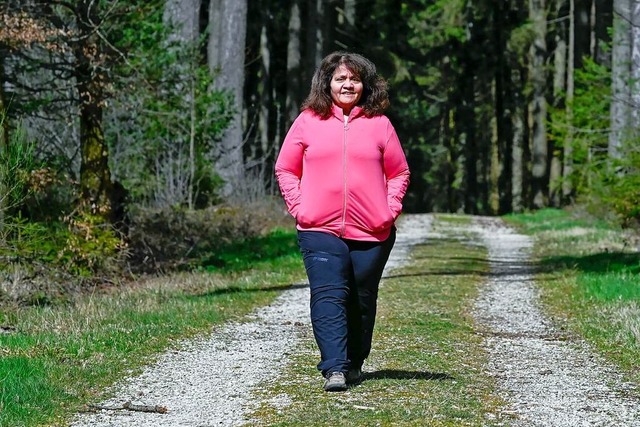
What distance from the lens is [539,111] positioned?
39.0 m

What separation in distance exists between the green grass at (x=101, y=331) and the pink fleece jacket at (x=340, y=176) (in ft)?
5.66

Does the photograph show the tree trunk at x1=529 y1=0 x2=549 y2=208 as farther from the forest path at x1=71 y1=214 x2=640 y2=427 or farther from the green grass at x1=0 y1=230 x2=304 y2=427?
the forest path at x1=71 y1=214 x2=640 y2=427

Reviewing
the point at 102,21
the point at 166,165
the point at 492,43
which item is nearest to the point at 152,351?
the point at 102,21

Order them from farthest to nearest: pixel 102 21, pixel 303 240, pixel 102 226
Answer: pixel 102 226 < pixel 102 21 < pixel 303 240

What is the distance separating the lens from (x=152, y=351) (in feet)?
26.9

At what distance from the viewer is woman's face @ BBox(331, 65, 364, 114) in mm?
6543

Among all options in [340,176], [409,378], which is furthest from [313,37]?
[340,176]

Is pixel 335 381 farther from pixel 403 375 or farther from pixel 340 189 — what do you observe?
pixel 340 189

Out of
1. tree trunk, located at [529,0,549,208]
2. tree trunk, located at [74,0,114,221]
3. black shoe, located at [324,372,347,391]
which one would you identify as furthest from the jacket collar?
tree trunk, located at [529,0,549,208]

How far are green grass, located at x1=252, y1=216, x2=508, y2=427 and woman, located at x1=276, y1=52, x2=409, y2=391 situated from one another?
0.35 m

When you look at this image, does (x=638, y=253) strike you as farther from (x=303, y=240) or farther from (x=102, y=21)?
(x=303, y=240)

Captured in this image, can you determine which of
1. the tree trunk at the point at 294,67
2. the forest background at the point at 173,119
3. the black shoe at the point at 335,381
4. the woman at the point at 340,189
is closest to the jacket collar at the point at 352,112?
the woman at the point at 340,189

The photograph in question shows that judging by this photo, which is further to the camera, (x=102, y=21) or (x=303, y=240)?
(x=102, y=21)

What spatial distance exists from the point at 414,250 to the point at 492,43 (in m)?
28.4
